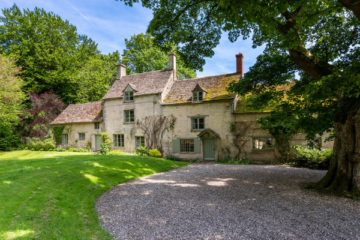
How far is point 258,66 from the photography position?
9.80 meters

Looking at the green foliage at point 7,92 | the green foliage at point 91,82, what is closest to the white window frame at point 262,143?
the green foliage at point 7,92

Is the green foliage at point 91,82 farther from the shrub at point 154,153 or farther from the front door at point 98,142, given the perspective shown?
the shrub at point 154,153

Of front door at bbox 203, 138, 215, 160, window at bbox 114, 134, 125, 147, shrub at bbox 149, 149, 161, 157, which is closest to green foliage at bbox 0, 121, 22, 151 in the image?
window at bbox 114, 134, 125, 147

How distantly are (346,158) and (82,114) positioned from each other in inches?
993

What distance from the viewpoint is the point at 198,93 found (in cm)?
1755

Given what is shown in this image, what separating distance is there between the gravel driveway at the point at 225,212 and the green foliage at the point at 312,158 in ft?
16.9

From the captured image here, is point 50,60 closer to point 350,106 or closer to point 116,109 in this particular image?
point 116,109

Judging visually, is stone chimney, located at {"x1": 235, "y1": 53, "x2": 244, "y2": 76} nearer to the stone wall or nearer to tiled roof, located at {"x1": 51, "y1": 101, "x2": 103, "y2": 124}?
tiled roof, located at {"x1": 51, "y1": 101, "x2": 103, "y2": 124}

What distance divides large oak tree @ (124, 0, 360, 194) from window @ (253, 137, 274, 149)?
20.2ft

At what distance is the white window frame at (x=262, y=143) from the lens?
15.5 metres

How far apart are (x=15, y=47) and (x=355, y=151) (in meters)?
39.3

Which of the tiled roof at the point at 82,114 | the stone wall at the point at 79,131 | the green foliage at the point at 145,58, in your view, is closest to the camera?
the stone wall at the point at 79,131

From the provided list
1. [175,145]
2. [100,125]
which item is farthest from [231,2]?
[100,125]

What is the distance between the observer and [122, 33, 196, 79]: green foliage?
105 feet
